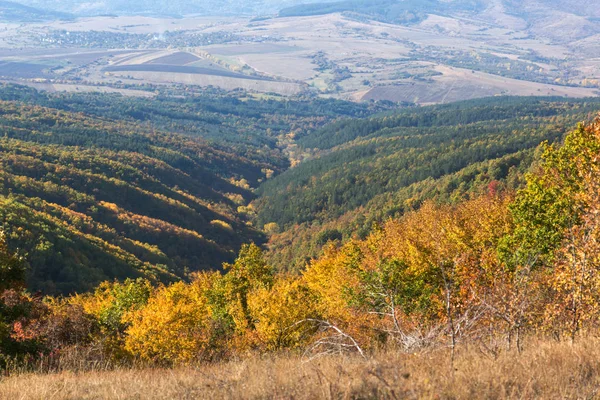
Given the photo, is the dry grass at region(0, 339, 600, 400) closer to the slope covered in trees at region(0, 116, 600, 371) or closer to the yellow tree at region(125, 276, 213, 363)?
the slope covered in trees at region(0, 116, 600, 371)

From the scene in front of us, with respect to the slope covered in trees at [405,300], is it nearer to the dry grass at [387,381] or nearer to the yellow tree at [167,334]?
the yellow tree at [167,334]

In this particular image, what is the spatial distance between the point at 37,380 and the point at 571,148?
90.8 feet

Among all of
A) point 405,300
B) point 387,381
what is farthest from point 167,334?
point 387,381

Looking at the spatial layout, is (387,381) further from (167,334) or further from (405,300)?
(167,334)

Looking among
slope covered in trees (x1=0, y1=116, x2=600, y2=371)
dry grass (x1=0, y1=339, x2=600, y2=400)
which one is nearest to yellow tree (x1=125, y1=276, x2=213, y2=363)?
slope covered in trees (x1=0, y1=116, x2=600, y2=371)

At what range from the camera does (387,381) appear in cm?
1058

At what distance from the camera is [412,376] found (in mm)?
10766

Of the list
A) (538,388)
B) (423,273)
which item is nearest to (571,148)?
(423,273)

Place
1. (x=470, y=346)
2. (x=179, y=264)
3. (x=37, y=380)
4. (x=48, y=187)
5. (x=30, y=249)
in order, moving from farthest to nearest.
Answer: (x=48, y=187)
(x=179, y=264)
(x=30, y=249)
(x=470, y=346)
(x=37, y=380)

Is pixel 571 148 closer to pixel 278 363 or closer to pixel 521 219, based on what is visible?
pixel 521 219

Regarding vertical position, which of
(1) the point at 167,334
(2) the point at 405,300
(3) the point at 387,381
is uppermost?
Result: (3) the point at 387,381

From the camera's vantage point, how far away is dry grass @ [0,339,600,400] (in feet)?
33.4

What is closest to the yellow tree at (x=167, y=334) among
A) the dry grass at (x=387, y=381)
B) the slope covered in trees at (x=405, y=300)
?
the slope covered in trees at (x=405, y=300)

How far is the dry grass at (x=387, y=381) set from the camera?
10.2 meters
